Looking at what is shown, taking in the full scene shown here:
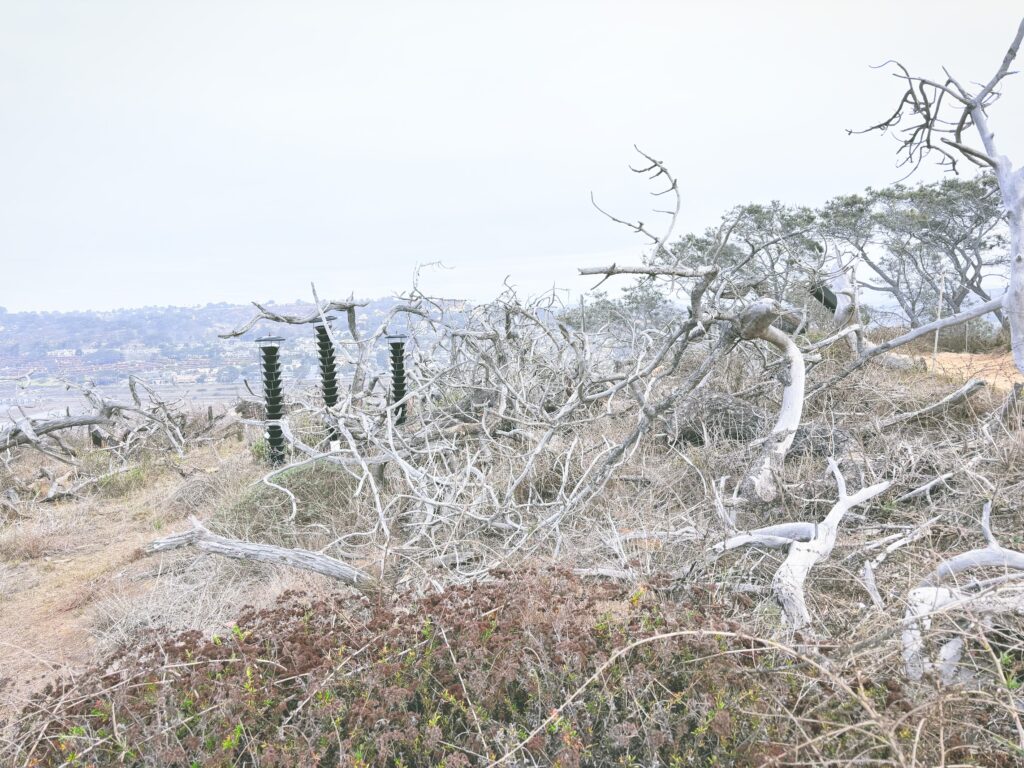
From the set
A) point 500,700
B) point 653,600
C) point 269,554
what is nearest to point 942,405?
point 653,600

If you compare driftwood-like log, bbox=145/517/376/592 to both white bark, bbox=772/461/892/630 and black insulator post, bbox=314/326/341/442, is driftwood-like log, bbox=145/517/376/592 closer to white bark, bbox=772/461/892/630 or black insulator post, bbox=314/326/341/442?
white bark, bbox=772/461/892/630

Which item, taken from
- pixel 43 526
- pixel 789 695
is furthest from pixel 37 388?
pixel 789 695

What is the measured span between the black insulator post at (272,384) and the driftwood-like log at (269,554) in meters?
3.20

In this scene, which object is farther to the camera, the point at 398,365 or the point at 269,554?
the point at 398,365

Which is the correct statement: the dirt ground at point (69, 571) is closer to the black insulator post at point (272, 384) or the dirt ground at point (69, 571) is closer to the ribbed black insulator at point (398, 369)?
the black insulator post at point (272, 384)

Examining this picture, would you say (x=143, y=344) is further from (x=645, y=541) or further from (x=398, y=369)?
(x=645, y=541)

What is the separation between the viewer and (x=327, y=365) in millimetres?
7094

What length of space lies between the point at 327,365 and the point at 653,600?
17.3 ft

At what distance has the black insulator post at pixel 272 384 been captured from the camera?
271 inches

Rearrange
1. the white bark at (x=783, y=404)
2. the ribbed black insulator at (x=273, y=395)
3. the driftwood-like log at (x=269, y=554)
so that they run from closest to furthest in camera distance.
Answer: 1. the driftwood-like log at (x=269, y=554)
2. the white bark at (x=783, y=404)
3. the ribbed black insulator at (x=273, y=395)

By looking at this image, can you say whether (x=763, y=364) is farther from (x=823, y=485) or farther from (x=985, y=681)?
(x=985, y=681)

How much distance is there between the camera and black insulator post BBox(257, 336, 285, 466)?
688 centimetres

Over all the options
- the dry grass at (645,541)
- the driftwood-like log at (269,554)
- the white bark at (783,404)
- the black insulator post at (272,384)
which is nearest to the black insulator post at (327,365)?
the black insulator post at (272,384)

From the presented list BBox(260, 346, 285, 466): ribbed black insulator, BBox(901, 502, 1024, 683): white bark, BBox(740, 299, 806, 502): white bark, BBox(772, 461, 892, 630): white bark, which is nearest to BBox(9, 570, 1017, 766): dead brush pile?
BBox(901, 502, 1024, 683): white bark
